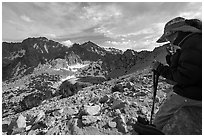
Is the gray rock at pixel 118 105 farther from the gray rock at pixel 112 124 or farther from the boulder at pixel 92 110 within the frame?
the gray rock at pixel 112 124

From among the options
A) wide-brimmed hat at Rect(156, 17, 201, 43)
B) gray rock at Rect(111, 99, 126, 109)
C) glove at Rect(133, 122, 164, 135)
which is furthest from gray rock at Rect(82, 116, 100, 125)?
wide-brimmed hat at Rect(156, 17, 201, 43)

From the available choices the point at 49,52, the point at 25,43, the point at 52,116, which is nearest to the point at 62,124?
the point at 52,116

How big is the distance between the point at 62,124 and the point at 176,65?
427 centimetres

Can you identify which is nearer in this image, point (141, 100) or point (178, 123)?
point (178, 123)

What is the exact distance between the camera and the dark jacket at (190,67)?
175 centimetres

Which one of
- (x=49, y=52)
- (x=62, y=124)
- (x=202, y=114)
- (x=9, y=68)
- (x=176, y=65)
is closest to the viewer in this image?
(x=202, y=114)

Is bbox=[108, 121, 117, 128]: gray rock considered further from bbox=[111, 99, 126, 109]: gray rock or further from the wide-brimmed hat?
the wide-brimmed hat

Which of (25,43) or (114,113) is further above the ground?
(25,43)

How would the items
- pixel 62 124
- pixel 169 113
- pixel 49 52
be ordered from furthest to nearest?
pixel 49 52
pixel 62 124
pixel 169 113

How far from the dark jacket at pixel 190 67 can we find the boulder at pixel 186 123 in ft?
0.64

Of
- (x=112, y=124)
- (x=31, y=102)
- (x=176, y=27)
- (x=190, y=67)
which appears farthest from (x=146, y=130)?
(x=31, y=102)

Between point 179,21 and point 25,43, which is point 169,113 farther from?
point 25,43

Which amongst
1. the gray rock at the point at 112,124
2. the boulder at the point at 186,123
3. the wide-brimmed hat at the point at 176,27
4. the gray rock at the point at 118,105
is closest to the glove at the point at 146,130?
the boulder at the point at 186,123

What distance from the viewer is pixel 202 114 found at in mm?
1845
